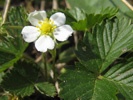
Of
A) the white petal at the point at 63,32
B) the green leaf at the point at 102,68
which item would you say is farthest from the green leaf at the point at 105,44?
the white petal at the point at 63,32

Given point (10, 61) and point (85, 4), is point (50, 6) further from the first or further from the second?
point (10, 61)

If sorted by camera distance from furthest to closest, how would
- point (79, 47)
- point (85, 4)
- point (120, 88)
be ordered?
1. point (85, 4)
2. point (79, 47)
3. point (120, 88)

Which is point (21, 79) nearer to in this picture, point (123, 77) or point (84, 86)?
point (84, 86)

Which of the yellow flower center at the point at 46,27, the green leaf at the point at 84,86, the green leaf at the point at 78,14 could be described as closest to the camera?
the green leaf at the point at 84,86

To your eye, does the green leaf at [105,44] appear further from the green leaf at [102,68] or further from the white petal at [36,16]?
the white petal at [36,16]

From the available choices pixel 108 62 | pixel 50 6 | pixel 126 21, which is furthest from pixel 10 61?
pixel 50 6

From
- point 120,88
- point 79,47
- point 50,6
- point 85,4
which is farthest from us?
point 50,6

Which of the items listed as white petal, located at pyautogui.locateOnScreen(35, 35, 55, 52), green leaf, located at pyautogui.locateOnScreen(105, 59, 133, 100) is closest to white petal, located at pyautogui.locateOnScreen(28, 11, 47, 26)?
white petal, located at pyautogui.locateOnScreen(35, 35, 55, 52)

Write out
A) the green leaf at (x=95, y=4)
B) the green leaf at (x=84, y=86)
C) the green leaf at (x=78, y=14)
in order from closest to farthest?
the green leaf at (x=84, y=86)
the green leaf at (x=78, y=14)
the green leaf at (x=95, y=4)
